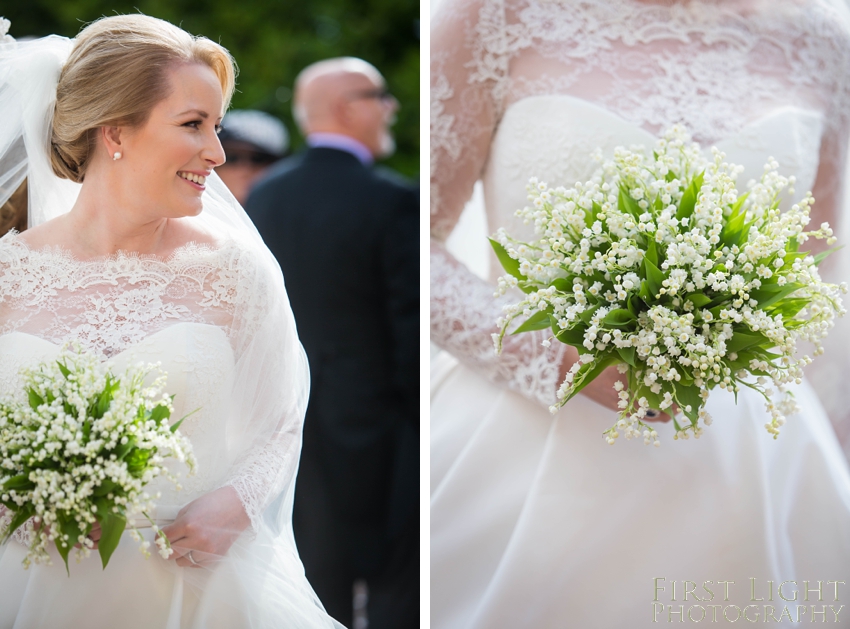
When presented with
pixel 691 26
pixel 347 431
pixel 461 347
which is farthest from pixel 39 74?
pixel 347 431

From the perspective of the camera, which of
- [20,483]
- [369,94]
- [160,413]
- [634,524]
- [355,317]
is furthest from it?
[369,94]

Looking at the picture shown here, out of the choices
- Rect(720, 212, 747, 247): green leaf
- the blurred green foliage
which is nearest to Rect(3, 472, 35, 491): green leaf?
Rect(720, 212, 747, 247): green leaf

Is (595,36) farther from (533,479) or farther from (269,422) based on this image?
(269,422)

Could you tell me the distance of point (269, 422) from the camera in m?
2.01

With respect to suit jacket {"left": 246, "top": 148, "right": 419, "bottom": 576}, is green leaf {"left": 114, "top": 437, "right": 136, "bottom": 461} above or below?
above

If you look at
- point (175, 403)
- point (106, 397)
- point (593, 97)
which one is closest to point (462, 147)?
point (593, 97)

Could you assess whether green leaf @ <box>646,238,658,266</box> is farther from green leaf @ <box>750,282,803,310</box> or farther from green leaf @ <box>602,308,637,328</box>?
green leaf @ <box>750,282,803,310</box>

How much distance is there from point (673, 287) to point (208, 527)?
1.11 meters

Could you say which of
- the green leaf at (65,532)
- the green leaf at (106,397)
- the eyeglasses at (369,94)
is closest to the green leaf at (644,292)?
the green leaf at (106,397)

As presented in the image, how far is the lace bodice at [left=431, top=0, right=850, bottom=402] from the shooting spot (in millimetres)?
2330

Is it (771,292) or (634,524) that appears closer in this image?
(771,292)

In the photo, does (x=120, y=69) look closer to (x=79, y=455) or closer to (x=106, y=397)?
(x=106, y=397)

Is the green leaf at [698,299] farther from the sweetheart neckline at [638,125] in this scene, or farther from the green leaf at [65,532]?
the green leaf at [65,532]

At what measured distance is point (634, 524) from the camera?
2.25 meters
